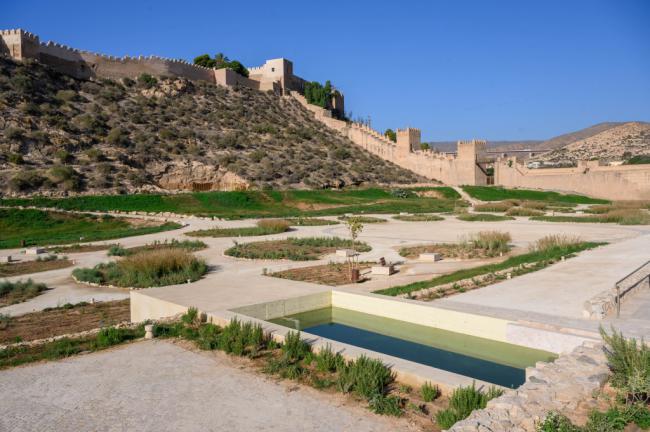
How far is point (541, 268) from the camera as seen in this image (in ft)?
42.1

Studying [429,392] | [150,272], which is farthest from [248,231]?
[429,392]

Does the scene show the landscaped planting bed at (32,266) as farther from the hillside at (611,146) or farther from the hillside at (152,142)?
the hillside at (611,146)

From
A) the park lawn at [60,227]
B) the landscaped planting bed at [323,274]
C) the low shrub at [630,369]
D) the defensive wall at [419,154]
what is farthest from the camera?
the defensive wall at [419,154]

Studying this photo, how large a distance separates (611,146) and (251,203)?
83.9m

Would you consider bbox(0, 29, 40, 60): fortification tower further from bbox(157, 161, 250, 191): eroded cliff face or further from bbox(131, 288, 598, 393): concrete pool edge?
bbox(131, 288, 598, 393): concrete pool edge

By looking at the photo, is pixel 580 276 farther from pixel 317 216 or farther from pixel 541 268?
pixel 317 216

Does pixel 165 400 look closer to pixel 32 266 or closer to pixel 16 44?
pixel 32 266

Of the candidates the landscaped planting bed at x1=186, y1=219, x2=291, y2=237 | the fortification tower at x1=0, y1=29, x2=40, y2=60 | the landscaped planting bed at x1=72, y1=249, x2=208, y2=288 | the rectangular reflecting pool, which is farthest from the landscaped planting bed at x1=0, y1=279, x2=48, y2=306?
the fortification tower at x1=0, y1=29, x2=40, y2=60

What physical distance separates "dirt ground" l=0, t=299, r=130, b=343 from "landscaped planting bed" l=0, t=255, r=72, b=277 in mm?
5548

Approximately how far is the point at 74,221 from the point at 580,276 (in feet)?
85.3

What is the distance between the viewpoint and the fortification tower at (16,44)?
157ft

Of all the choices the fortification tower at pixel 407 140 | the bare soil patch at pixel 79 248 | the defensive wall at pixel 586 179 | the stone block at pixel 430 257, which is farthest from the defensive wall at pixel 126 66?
the stone block at pixel 430 257

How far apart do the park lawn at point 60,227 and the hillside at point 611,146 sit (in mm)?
79287

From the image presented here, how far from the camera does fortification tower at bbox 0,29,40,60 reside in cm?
4788
